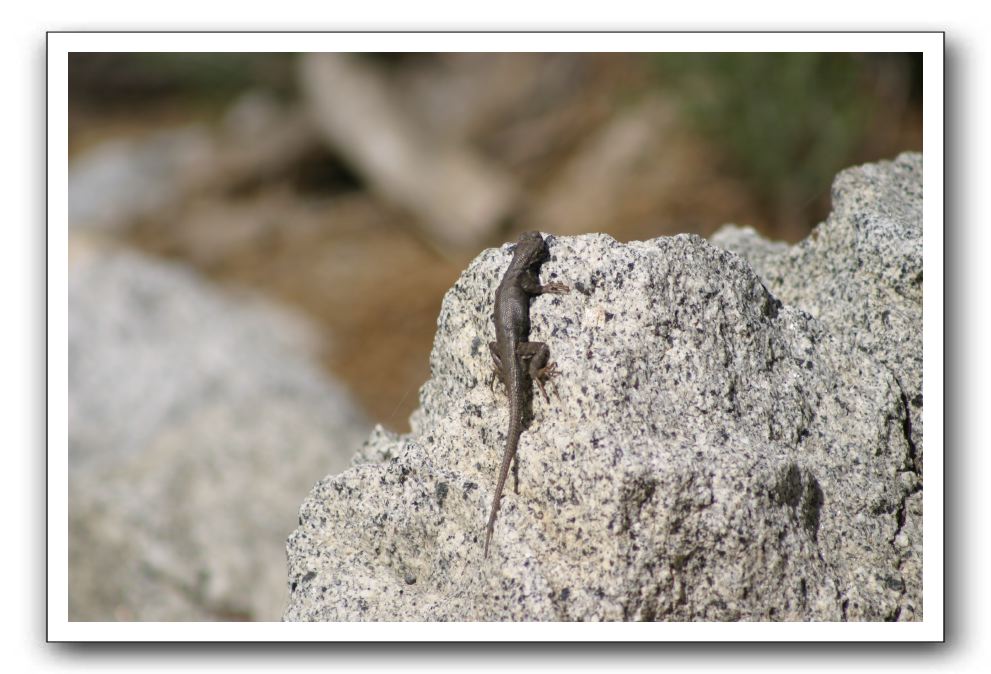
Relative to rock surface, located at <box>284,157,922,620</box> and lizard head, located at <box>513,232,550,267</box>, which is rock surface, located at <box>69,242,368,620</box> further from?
lizard head, located at <box>513,232,550,267</box>

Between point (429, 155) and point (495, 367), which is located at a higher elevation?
point (429, 155)

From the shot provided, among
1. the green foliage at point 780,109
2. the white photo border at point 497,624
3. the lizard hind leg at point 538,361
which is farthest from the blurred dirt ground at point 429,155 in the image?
the lizard hind leg at point 538,361

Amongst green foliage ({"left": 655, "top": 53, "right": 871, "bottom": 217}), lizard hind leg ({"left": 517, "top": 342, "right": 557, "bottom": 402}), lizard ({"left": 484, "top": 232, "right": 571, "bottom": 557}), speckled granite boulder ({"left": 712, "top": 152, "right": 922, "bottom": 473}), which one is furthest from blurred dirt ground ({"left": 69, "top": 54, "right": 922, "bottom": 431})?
lizard hind leg ({"left": 517, "top": 342, "right": 557, "bottom": 402})

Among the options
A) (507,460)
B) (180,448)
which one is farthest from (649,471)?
(180,448)

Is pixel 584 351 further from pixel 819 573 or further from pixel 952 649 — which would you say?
pixel 952 649

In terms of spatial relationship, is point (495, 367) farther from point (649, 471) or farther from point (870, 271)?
point (870, 271)

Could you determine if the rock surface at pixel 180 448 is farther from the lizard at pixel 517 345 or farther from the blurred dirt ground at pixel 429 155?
the lizard at pixel 517 345
